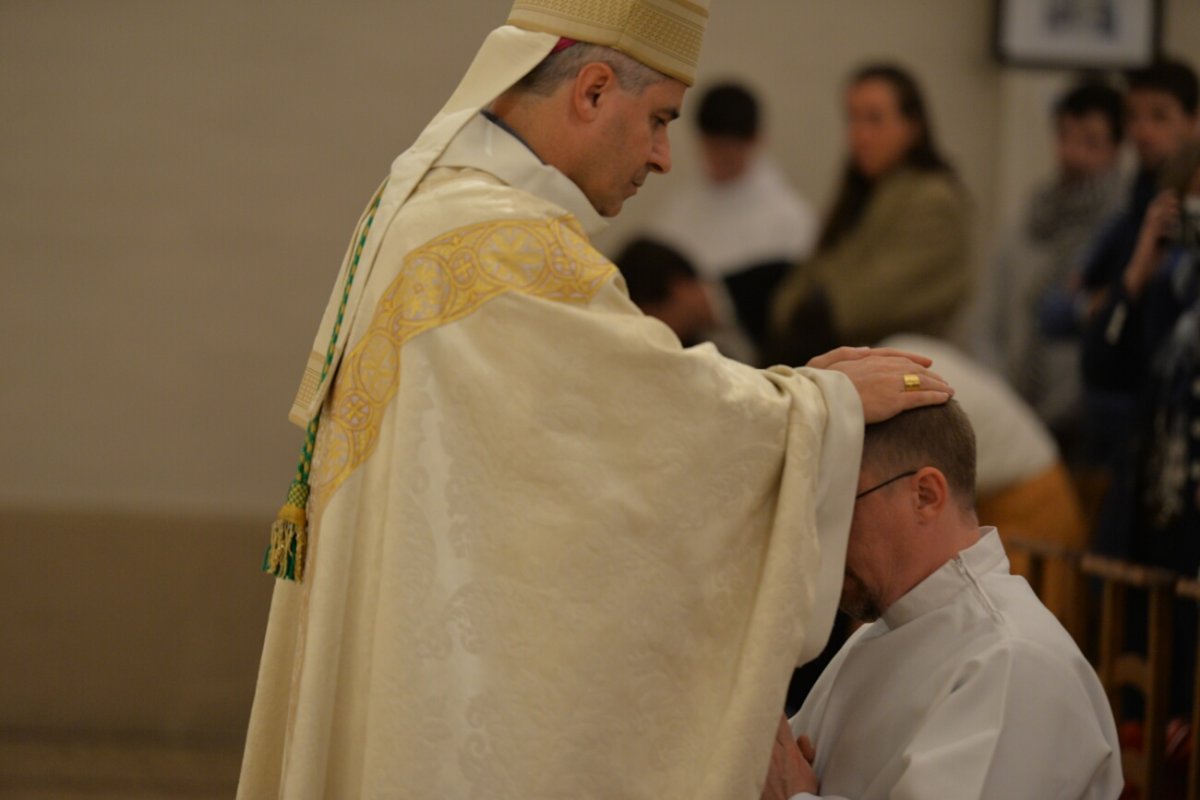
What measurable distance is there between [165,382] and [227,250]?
570mm

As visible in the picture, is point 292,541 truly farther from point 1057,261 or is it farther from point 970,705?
point 1057,261

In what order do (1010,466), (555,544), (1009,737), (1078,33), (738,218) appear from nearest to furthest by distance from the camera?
1. (1009,737)
2. (555,544)
3. (1010,466)
4. (738,218)
5. (1078,33)

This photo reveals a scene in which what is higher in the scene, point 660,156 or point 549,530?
point 660,156

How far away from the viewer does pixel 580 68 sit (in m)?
2.68

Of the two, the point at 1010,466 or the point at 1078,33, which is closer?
the point at 1010,466

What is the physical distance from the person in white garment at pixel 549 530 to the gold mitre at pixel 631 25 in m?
0.29

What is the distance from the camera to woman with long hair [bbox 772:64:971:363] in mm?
5789

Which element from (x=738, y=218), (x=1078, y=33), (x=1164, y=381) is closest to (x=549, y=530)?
(x=1164, y=381)

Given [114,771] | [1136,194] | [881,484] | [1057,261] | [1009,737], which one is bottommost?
[114,771]

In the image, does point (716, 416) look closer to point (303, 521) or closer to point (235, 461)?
point (303, 521)

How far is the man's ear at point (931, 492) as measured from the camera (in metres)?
2.52

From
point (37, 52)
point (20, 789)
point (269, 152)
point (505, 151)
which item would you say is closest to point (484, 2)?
point (269, 152)

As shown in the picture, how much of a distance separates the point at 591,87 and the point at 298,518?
2.68 feet

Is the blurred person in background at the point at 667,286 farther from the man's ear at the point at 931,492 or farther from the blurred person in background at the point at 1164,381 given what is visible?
the man's ear at the point at 931,492
